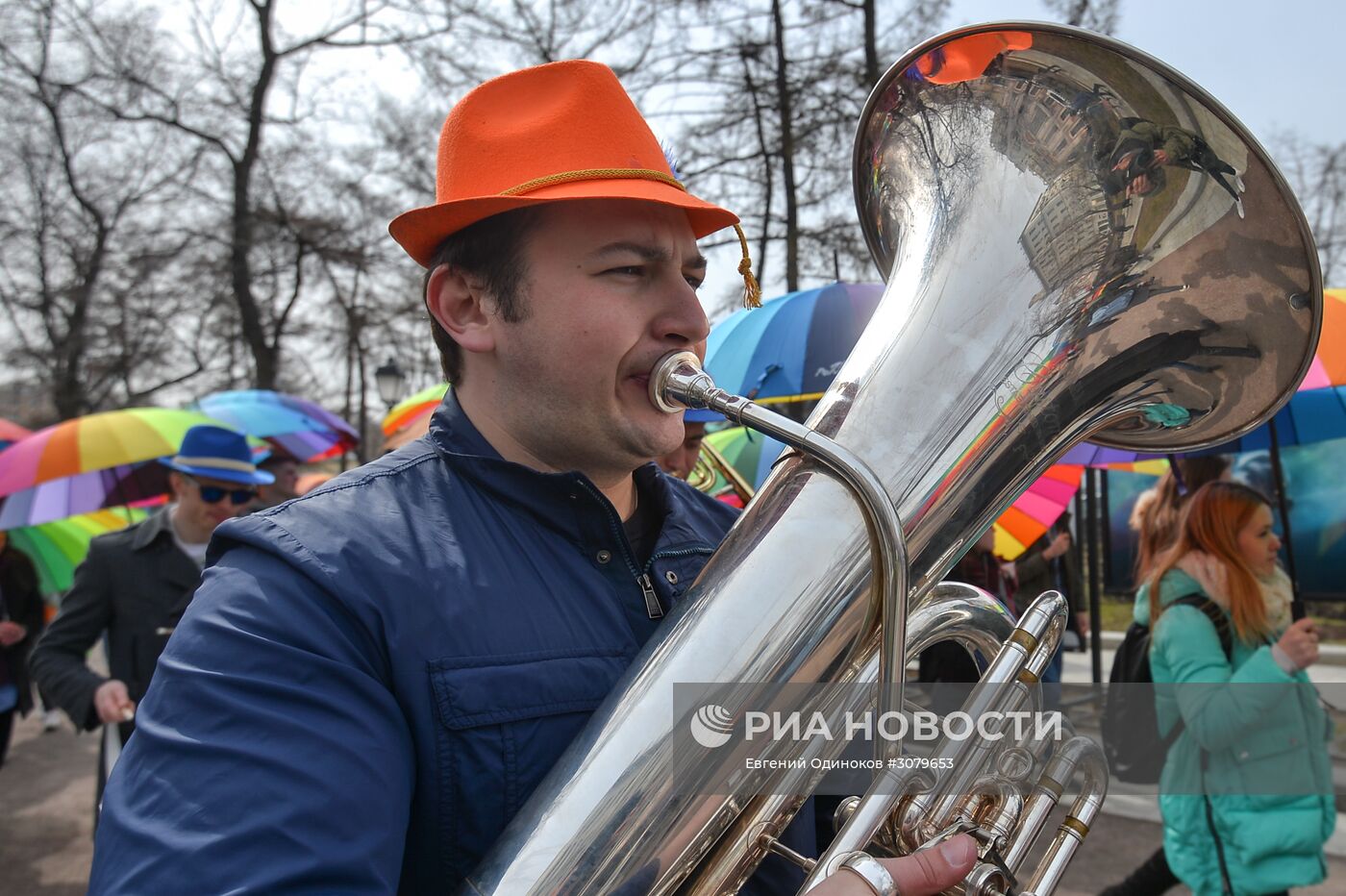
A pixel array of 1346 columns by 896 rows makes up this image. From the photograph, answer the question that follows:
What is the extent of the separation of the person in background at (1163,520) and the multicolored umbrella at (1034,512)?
1.04 meters

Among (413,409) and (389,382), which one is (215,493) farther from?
(389,382)

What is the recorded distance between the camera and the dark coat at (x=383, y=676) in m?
0.92

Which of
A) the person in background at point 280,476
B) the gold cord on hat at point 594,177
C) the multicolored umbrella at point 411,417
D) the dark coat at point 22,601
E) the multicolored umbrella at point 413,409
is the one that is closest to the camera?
the gold cord on hat at point 594,177

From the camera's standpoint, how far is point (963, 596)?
4.91 ft

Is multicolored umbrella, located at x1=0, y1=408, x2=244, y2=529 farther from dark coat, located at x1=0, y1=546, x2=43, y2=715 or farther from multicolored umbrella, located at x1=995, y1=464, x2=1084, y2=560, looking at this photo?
multicolored umbrella, located at x1=995, y1=464, x2=1084, y2=560

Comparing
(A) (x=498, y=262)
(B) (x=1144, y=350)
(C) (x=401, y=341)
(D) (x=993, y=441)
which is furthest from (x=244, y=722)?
(C) (x=401, y=341)

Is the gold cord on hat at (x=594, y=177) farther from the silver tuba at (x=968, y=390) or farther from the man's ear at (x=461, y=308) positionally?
the silver tuba at (x=968, y=390)

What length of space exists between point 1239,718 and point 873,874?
221 cm

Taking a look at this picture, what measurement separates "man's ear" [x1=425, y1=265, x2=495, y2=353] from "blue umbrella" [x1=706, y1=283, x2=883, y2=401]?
227cm

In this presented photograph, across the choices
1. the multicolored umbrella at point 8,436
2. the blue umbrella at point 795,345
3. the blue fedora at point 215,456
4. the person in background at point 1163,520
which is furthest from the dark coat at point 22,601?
the person in background at point 1163,520

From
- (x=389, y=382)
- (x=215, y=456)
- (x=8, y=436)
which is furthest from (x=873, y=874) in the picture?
(x=389, y=382)

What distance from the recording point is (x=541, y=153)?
1.31 metres

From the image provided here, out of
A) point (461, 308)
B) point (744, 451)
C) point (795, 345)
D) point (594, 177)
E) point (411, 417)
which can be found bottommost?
point (411, 417)

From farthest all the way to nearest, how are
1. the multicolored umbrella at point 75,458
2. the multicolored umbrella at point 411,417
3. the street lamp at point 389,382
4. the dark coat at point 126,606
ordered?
1. the street lamp at point 389,382
2. the multicolored umbrella at point 411,417
3. the multicolored umbrella at point 75,458
4. the dark coat at point 126,606
